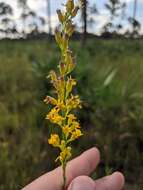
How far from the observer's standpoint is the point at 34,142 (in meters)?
4.41

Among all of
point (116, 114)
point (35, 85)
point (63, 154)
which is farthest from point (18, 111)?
point (63, 154)

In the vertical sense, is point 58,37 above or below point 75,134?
above

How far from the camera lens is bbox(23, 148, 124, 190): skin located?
2.60 ft

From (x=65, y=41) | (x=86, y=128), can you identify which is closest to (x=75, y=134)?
(x=65, y=41)

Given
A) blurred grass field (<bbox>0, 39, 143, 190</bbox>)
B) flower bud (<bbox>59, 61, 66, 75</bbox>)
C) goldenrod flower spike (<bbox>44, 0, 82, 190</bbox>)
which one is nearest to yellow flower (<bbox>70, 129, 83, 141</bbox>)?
goldenrod flower spike (<bbox>44, 0, 82, 190</bbox>)

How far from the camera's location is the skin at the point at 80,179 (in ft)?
2.60

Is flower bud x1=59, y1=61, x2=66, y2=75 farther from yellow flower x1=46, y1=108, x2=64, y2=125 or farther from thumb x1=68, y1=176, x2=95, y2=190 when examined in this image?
thumb x1=68, y1=176, x2=95, y2=190

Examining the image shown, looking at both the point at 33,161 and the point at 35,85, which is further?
the point at 35,85

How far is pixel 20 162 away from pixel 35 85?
254 cm

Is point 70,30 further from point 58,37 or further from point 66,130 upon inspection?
point 66,130

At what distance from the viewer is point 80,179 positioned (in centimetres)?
80

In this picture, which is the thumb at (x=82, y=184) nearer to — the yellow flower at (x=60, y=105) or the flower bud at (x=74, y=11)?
the yellow flower at (x=60, y=105)

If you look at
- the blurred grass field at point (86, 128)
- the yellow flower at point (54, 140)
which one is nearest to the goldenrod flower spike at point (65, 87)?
the yellow flower at point (54, 140)

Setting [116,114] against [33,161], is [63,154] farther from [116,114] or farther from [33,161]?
[116,114]
